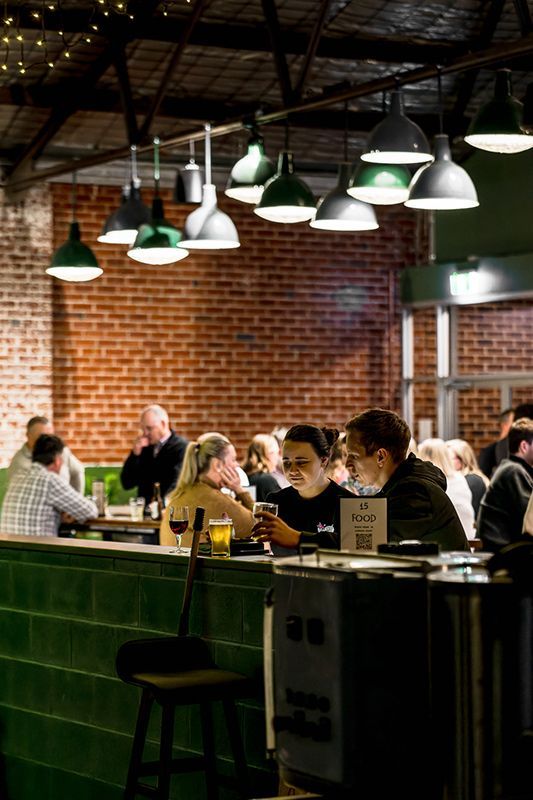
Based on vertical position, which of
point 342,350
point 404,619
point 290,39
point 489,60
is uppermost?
point 290,39

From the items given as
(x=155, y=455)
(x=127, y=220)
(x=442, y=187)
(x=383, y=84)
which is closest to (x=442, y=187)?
(x=442, y=187)

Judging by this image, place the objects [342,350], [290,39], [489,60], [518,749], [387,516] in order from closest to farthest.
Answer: [518,749] < [387,516] < [489,60] < [290,39] < [342,350]

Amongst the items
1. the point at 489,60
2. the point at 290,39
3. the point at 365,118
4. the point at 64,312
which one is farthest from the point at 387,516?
the point at 64,312

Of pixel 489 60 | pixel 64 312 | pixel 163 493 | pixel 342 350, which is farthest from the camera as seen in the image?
pixel 342 350

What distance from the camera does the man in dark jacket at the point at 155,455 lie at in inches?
412

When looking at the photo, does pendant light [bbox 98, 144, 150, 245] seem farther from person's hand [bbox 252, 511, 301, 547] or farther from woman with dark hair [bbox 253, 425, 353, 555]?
person's hand [bbox 252, 511, 301, 547]

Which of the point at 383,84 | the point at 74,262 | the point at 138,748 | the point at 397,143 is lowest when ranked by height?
the point at 138,748

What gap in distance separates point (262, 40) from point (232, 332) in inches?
152

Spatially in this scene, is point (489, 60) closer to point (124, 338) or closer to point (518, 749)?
point (518, 749)

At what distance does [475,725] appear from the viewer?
10.5 feet

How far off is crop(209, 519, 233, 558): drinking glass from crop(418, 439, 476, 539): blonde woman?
11.2 ft

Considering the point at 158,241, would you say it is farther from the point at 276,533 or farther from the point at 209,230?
the point at 276,533

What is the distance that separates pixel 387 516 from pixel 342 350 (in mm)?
8945

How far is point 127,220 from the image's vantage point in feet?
28.6
